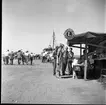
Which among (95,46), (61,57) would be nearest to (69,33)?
(95,46)

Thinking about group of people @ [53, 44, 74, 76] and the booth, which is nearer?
the booth

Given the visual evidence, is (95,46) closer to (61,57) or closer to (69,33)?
(61,57)

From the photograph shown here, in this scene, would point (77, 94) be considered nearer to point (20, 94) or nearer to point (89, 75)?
point (20, 94)

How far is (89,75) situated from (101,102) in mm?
4369

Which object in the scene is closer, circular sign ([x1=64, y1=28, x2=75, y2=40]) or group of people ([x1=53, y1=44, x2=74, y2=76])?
circular sign ([x1=64, y1=28, x2=75, y2=40])

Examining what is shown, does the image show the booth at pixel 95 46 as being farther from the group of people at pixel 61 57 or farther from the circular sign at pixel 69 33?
the group of people at pixel 61 57

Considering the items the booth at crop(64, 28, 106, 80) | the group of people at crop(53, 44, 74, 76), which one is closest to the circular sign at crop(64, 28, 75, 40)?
the booth at crop(64, 28, 106, 80)

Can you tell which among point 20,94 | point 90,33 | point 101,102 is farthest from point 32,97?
point 90,33

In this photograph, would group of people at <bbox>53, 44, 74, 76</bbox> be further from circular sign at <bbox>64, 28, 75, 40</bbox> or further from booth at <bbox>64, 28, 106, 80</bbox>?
circular sign at <bbox>64, 28, 75, 40</bbox>

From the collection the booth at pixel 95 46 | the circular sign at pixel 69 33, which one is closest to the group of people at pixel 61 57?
the booth at pixel 95 46

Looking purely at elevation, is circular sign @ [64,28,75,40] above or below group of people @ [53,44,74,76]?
above

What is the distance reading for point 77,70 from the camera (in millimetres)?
7934

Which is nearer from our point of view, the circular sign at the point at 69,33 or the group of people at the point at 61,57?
the circular sign at the point at 69,33

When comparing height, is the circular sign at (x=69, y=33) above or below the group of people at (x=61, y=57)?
above
